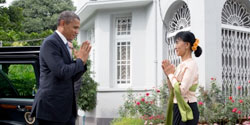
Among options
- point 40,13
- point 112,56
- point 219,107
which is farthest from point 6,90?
point 40,13

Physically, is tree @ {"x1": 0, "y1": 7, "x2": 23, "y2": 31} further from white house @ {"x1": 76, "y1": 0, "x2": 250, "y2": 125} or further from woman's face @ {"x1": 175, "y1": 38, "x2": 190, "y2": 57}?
woman's face @ {"x1": 175, "y1": 38, "x2": 190, "y2": 57}

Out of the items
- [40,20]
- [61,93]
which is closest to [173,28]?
[61,93]

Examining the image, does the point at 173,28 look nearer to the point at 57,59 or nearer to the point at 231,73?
the point at 231,73

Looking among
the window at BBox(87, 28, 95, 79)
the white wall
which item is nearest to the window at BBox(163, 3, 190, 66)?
the white wall

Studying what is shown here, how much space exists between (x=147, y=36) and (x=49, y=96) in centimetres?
890

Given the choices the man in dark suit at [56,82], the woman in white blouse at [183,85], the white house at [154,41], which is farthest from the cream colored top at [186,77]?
the white house at [154,41]

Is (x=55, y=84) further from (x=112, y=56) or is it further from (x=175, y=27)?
(x=112, y=56)

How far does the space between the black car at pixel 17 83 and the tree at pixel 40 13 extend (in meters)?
27.6

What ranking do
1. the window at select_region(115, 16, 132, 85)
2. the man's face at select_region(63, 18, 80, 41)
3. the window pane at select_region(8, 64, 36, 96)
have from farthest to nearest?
the window at select_region(115, 16, 132, 85) < the window pane at select_region(8, 64, 36, 96) < the man's face at select_region(63, 18, 80, 41)

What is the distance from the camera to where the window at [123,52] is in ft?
41.1

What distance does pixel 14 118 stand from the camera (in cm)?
549

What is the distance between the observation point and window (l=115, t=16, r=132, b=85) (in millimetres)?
12523

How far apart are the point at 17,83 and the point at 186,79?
2813 mm

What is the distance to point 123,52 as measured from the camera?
12.6 metres
